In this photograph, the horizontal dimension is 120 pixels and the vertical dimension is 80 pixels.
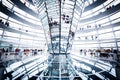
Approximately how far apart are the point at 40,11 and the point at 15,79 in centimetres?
1331

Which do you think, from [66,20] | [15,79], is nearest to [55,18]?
[66,20]

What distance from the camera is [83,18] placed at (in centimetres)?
2066

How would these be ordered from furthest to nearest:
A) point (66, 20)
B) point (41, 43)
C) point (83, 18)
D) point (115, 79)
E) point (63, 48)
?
point (41, 43) < point (63, 48) < point (83, 18) < point (66, 20) < point (115, 79)

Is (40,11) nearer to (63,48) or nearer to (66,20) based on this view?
(66,20)

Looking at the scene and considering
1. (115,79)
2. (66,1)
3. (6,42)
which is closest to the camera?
(115,79)

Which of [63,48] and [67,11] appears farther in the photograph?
[63,48]

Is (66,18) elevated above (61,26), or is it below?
above

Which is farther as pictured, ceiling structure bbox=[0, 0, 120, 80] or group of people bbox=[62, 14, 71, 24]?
group of people bbox=[62, 14, 71, 24]

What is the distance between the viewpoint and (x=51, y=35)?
67.8ft

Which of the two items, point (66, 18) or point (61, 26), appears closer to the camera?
point (66, 18)

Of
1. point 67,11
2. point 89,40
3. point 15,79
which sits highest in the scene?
point 67,11

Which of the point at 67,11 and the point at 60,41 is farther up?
the point at 67,11

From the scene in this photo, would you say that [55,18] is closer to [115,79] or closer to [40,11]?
[40,11]

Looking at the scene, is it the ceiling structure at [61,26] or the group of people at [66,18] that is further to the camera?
the group of people at [66,18]
